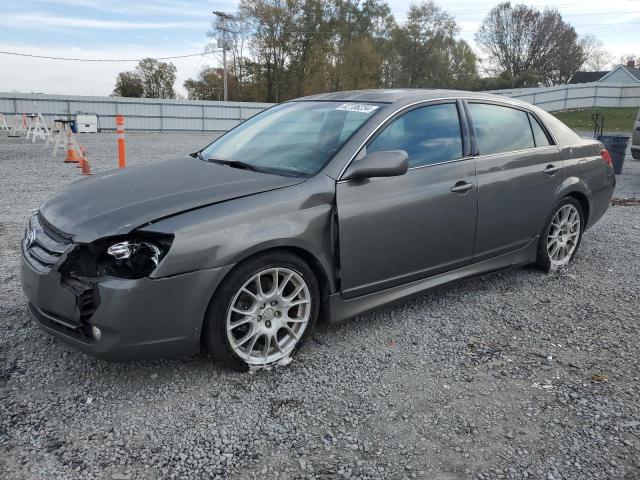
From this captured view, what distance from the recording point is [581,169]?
4.96 metres

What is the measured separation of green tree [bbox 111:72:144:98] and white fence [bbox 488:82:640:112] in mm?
39334

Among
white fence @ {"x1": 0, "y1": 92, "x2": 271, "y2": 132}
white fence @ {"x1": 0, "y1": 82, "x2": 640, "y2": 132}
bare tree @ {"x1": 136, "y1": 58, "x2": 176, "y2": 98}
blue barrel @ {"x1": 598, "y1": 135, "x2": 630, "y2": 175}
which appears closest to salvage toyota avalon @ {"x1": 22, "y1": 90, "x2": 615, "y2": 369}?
blue barrel @ {"x1": 598, "y1": 135, "x2": 630, "y2": 175}

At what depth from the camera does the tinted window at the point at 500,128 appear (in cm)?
419

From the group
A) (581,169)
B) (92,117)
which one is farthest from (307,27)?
(581,169)

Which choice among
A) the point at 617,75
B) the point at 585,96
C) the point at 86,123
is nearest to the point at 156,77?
the point at 86,123

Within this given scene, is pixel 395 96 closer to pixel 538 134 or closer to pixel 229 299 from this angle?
pixel 538 134

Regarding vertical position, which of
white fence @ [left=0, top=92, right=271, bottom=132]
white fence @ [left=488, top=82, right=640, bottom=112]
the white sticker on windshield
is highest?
white fence @ [left=488, top=82, right=640, bottom=112]

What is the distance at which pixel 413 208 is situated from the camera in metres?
3.61

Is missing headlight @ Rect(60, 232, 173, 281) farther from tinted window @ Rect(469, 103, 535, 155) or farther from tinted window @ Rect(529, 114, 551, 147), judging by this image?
tinted window @ Rect(529, 114, 551, 147)

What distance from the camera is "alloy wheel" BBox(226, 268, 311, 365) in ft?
9.96

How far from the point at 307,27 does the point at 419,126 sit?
51.9 m

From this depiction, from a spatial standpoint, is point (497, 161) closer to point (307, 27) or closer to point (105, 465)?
point (105, 465)

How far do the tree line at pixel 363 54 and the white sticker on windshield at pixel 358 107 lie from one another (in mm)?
Answer: 47872

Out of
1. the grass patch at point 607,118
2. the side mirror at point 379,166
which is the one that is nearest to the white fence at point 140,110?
the grass patch at point 607,118
